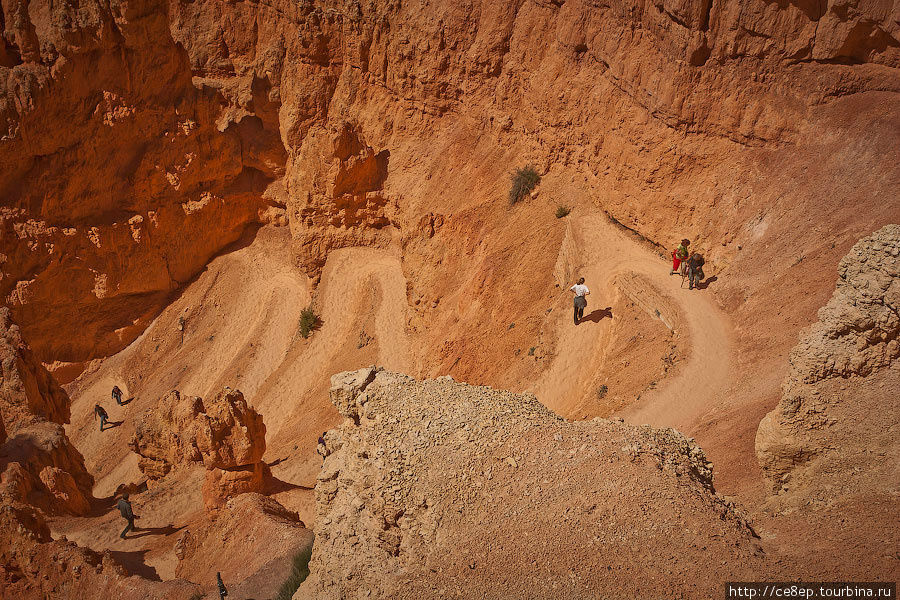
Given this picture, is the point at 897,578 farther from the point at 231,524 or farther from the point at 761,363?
the point at 231,524

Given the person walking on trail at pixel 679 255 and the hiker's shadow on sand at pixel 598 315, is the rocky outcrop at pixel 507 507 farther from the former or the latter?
the person walking on trail at pixel 679 255

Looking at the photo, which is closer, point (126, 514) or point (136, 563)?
point (136, 563)

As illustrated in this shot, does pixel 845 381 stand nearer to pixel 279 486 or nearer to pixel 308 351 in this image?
pixel 279 486

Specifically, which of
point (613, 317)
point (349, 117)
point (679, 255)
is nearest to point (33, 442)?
point (613, 317)

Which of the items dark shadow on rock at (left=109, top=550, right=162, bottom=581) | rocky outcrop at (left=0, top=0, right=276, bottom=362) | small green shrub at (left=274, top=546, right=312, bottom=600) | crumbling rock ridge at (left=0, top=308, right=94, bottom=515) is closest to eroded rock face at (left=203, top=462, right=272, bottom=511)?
dark shadow on rock at (left=109, top=550, right=162, bottom=581)

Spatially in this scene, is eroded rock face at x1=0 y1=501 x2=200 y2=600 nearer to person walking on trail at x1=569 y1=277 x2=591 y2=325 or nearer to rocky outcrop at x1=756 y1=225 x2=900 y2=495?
rocky outcrop at x1=756 y1=225 x2=900 y2=495
